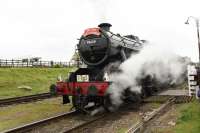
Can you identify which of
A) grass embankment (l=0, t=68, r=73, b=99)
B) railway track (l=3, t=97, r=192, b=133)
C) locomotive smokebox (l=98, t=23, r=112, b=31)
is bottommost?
railway track (l=3, t=97, r=192, b=133)

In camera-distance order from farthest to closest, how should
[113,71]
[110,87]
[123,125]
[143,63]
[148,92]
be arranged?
[148,92], [143,63], [113,71], [110,87], [123,125]

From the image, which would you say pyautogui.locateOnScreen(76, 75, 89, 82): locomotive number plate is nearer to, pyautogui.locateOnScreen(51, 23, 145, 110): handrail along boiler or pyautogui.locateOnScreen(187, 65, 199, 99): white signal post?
pyautogui.locateOnScreen(51, 23, 145, 110): handrail along boiler

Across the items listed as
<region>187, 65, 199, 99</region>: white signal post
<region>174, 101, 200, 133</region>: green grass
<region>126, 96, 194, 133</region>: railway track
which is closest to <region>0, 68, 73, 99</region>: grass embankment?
<region>126, 96, 194, 133</region>: railway track

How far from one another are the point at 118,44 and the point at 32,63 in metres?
31.6

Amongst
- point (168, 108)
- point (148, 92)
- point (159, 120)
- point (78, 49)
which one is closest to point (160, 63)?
point (148, 92)

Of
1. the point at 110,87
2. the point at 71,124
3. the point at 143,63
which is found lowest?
the point at 71,124

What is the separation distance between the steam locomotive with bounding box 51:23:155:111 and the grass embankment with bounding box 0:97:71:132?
1.10m

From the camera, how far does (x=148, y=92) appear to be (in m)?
17.8

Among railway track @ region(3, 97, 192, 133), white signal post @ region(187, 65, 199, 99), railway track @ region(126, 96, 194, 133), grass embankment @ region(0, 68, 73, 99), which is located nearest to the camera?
railway track @ region(126, 96, 194, 133)

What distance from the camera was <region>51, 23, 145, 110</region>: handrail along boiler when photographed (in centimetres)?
1260

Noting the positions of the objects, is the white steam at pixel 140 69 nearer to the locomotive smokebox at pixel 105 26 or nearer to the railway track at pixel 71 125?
the railway track at pixel 71 125

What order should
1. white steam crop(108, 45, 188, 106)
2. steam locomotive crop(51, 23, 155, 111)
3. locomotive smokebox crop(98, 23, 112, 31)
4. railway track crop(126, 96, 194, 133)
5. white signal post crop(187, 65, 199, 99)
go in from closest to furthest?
railway track crop(126, 96, 194, 133)
steam locomotive crop(51, 23, 155, 111)
white steam crop(108, 45, 188, 106)
locomotive smokebox crop(98, 23, 112, 31)
white signal post crop(187, 65, 199, 99)

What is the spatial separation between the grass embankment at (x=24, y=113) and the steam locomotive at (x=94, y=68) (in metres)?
1.10

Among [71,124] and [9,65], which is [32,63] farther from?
[71,124]
